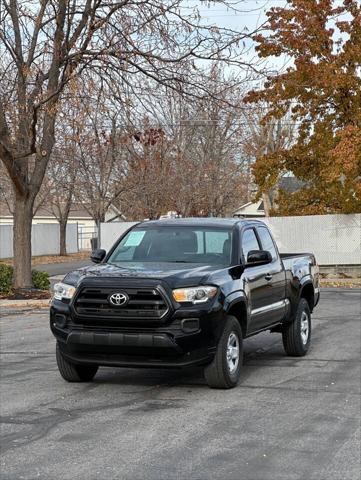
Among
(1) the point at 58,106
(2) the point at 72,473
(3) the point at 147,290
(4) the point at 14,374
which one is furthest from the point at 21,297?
(2) the point at 72,473

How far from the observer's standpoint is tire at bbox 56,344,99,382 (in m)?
8.19

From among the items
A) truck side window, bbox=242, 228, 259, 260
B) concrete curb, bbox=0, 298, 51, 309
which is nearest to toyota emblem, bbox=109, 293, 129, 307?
truck side window, bbox=242, 228, 259, 260

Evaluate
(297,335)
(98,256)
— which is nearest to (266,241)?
(297,335)

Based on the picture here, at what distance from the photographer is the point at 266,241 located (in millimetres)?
9867

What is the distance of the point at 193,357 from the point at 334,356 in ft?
11.3

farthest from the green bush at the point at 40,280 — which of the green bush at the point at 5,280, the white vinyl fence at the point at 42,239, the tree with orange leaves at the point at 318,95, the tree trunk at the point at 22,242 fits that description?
the white vinyl fence at the point at 42,239

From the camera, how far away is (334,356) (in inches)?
401

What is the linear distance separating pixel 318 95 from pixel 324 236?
554 cm

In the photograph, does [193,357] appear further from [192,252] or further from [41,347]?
[41,347]

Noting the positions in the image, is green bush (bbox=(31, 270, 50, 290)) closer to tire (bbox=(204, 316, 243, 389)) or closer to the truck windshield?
the truck windshield

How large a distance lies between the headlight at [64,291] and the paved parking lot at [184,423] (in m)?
1.03

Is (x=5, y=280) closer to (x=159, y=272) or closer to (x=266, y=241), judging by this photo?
(x=266, y=241)

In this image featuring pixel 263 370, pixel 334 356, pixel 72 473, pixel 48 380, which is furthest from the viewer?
pixel 334 356

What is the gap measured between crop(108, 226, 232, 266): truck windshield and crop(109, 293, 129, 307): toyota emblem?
119 centimetres
